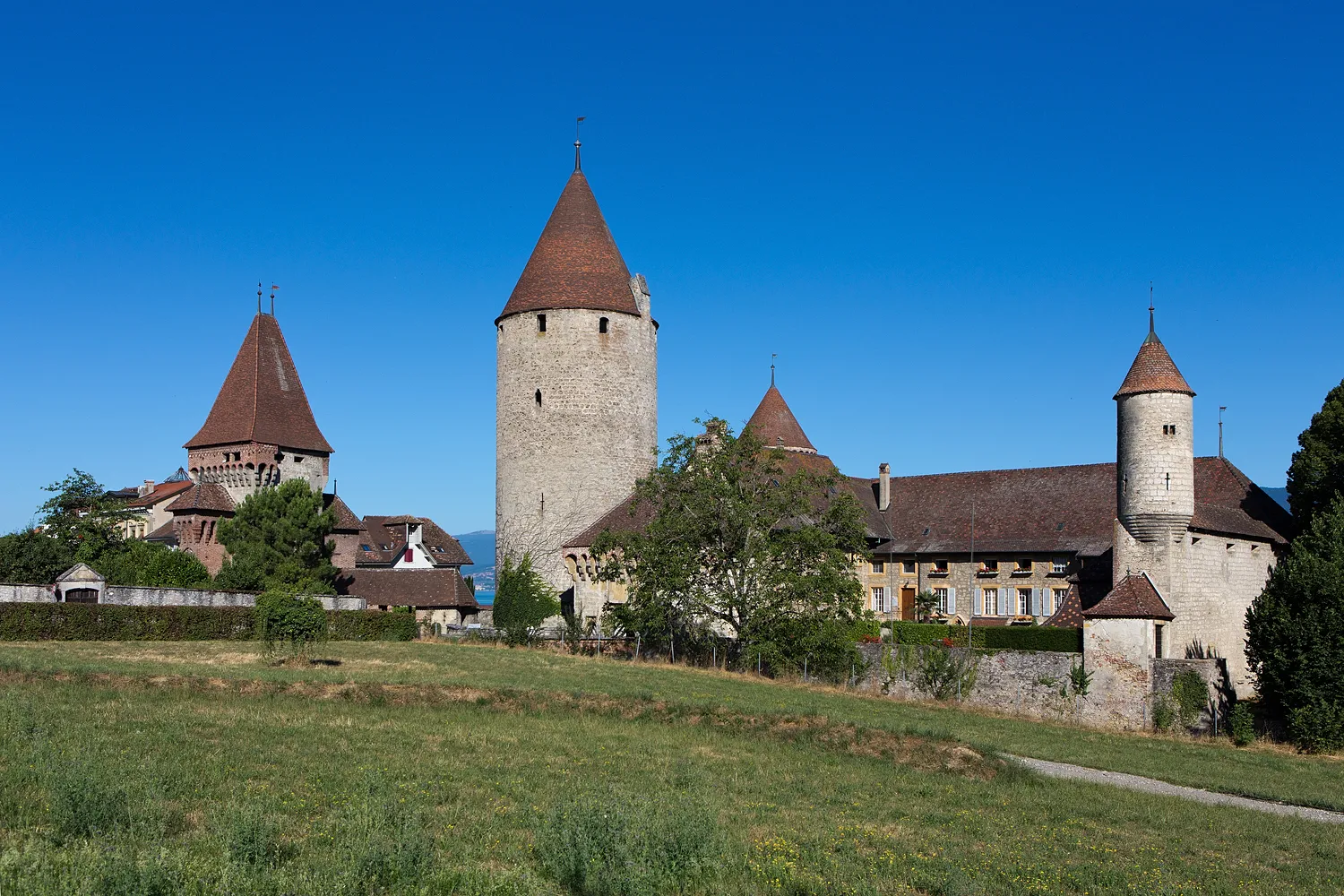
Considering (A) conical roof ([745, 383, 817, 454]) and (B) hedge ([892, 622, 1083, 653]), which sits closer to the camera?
(B) hedge ([892, 622, 1083, 653])

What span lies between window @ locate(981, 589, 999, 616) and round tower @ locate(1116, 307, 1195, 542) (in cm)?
905

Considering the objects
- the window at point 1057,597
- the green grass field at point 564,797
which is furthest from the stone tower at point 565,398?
the green grass field at point 564,797

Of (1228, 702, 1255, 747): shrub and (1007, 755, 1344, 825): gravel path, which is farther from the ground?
(1007, 755, 1344, 825): gravel path

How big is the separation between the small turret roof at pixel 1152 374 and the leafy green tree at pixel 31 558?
41.8 meters

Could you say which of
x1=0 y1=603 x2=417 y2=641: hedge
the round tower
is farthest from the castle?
x1=0 y1=603 x2=417 y2=641: hedge

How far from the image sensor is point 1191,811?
16.5m

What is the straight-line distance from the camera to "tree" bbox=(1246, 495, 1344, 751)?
28.6 metres

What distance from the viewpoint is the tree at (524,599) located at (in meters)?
44.9

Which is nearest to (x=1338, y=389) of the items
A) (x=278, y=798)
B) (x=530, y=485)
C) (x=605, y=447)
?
(x=605, y=447)

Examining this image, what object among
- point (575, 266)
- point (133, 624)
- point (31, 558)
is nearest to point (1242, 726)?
point (575, 266)

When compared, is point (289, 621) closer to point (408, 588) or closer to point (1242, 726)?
point (408, 588)

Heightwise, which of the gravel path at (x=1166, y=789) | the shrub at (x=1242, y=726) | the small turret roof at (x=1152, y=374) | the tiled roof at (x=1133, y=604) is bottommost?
the shrub at (x=1242, y=726)

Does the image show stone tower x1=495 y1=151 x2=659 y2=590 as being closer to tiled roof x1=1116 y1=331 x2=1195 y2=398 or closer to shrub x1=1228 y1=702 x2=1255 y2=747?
tiled roof x1=1116 y1=331 x2=1195 y2=398

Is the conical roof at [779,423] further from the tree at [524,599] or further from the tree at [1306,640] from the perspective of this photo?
the tree at [1306,640]
